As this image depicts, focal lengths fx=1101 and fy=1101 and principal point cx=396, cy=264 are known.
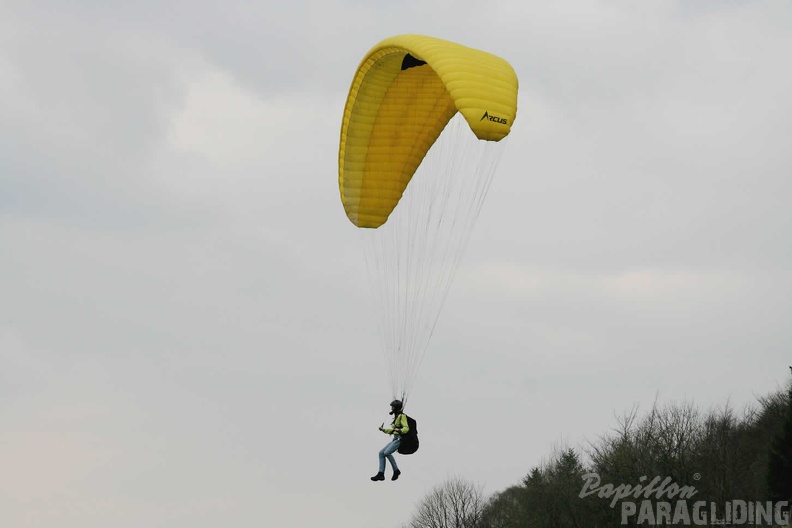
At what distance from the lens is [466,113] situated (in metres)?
14.8

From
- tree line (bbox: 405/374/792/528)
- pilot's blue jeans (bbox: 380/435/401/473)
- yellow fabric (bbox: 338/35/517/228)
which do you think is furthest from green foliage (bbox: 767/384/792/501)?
pilot's blue jeans (bbox: 380/435/401/473)

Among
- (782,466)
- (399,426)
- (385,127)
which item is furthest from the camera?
(782,466)

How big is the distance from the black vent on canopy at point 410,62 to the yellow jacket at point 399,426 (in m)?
5.94

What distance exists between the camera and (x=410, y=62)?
18656mm

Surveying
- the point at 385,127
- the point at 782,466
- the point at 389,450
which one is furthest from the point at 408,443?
the point at 782,466

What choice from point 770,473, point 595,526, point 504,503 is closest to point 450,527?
point 504,503

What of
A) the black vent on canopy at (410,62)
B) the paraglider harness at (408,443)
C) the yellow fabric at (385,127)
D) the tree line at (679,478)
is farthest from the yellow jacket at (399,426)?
the tree line at (679,478)

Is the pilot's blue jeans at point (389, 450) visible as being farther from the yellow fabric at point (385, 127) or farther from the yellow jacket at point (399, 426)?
the yellow fabric at point (385, 127)

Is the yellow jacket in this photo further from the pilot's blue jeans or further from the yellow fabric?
the yellow fabric

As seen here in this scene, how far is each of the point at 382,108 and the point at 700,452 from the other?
3188 cm

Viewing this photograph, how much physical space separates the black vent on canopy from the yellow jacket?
19.5ft

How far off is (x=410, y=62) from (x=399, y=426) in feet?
20.2

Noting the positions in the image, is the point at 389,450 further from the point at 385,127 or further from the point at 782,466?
the point at 782,466

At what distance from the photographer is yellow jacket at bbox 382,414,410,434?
55.6 feet
